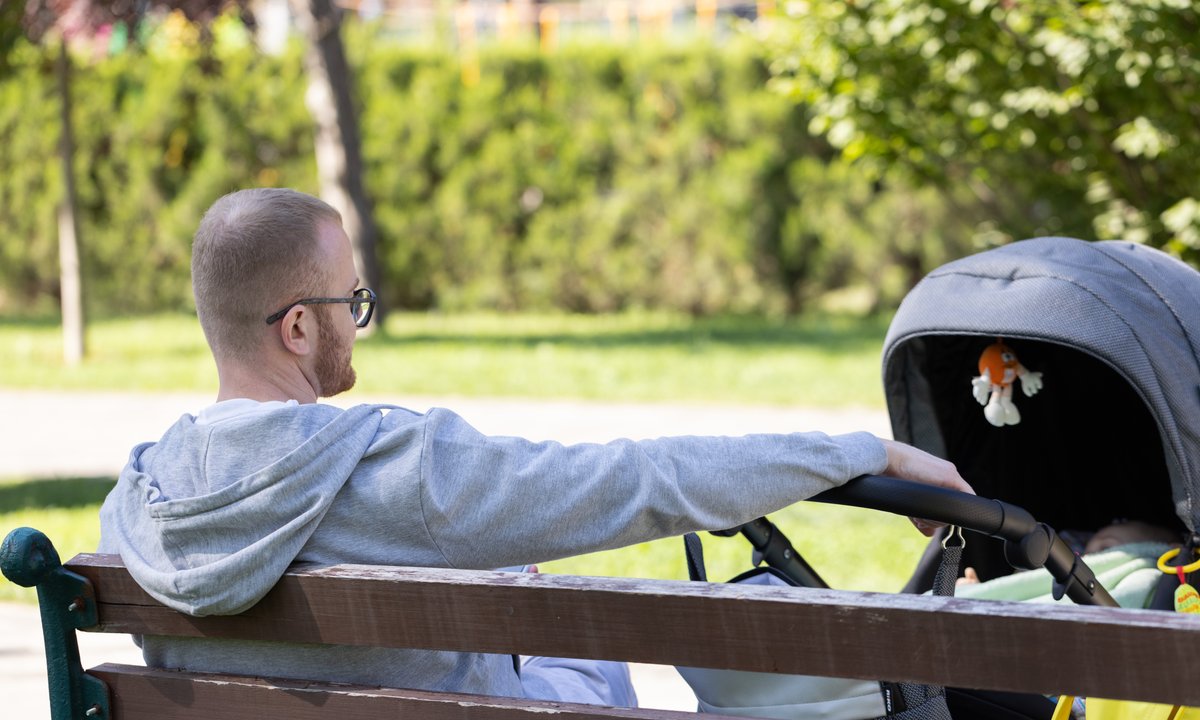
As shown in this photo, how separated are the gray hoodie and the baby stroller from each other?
242mm

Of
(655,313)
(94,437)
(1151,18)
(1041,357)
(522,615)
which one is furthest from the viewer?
(655,313)

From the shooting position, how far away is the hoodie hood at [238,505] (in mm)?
1836

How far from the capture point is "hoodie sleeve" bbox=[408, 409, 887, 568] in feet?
6.17

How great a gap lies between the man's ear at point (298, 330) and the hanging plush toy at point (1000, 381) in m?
1.88

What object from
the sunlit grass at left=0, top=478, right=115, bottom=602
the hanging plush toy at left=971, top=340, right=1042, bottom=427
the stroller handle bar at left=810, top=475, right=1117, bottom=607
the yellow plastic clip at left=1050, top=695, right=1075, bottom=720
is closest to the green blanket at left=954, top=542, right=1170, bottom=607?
the hanging plush toy at left=971, top=340, right=1042, bottom=427

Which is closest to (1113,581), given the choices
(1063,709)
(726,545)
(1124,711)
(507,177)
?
(1124,711)

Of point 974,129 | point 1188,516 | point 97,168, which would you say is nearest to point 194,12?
point 97,168

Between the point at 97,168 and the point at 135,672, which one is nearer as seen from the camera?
the point at 135,672

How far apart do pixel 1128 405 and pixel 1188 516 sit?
2.54ft

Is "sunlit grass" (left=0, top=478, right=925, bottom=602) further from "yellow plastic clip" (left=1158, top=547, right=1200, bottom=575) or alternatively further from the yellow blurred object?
the yellow blurred object

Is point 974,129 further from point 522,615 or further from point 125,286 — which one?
point 125,286

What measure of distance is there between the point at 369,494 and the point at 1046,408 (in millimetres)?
2314

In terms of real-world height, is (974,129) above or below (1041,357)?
above

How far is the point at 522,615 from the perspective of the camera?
174 cm
